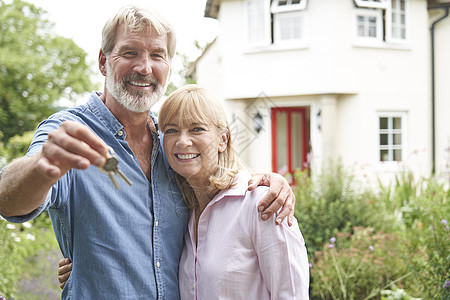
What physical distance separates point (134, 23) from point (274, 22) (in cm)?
1003

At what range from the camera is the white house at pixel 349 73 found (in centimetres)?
1106

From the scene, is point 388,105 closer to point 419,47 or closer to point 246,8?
point 419,47

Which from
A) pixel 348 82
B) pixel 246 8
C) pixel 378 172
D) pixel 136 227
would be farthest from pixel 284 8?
pixel 136 227

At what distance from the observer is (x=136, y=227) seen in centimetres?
174

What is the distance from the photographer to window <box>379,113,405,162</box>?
1154cm

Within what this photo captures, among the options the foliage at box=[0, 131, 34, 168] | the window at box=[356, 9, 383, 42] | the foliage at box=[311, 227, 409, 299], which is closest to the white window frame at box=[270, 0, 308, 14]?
the window at box=[356, 9, 383, 42]

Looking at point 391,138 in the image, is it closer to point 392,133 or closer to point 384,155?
point 392,133

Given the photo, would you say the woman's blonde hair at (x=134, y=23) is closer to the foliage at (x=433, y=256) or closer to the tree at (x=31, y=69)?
the foliage at (x=433, y=256)

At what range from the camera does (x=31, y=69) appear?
15.7m

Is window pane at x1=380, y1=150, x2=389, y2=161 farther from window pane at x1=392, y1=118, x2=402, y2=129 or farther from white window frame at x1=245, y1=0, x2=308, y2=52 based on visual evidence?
white window frame at x1=245, y1=0, x2=308, y2=52

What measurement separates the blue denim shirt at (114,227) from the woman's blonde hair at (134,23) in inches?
10.7

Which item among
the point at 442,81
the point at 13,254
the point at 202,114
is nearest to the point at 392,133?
the point at 442,81

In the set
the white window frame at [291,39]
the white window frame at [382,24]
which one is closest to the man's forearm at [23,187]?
the white window frame at [291,39]

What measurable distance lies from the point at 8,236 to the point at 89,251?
319cm
